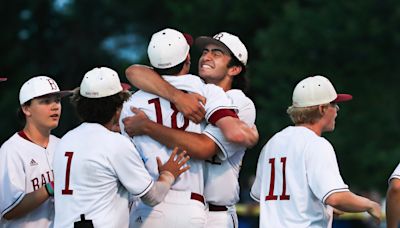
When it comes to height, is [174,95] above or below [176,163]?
above

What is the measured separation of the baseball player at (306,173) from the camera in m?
8.05

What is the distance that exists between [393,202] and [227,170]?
4.40 feet

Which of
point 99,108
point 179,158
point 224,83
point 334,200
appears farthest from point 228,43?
point 334,200

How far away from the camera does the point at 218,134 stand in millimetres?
8305

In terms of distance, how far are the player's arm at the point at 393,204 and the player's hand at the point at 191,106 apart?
168 cm

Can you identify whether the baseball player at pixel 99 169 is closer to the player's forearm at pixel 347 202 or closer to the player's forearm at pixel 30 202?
the player's forearm at pixel 30 202

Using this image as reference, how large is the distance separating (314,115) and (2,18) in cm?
3017

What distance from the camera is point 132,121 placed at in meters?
8.34

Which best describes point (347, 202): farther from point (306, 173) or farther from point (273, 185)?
point (273, 185)

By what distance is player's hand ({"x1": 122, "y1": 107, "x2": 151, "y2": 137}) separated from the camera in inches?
326

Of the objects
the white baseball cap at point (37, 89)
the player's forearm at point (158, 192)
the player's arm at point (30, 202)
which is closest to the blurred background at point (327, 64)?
the white baseball cap at point (37, 89)

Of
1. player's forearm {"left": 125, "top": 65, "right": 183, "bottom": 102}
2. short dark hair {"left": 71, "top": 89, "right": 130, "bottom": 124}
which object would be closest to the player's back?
player's forearm {"left": 125, "top": 65, "right": 183, "bottom": 102}

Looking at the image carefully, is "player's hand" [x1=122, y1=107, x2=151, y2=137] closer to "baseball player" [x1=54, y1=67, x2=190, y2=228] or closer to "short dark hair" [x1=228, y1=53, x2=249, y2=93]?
"baseball player" [x1=54, y1=67, x2=190, y2=228]

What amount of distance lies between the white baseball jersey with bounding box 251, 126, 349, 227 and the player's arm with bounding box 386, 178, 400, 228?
655mm
